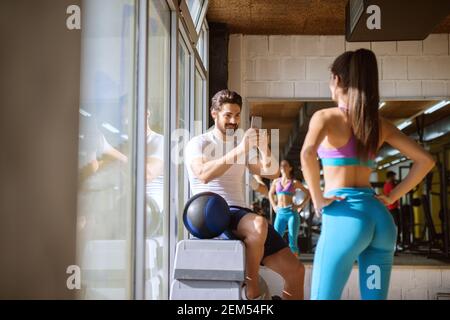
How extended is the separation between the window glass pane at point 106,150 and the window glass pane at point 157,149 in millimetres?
300

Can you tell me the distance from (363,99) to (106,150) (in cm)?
105

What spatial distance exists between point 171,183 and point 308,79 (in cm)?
311

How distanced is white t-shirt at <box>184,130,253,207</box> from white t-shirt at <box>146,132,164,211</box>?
16.0 inches

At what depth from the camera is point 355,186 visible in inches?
66.7

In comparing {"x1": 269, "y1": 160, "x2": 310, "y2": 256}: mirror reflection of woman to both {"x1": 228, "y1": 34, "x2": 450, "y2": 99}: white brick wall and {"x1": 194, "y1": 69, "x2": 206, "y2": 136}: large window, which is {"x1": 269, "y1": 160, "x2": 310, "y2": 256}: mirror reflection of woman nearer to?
{"x1": 228, "y1": 34, "x2": 450, "y2": 99}: white brick wall

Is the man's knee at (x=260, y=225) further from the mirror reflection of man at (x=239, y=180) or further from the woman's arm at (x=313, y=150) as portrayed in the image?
the woman's arm at (x=313, y=150)

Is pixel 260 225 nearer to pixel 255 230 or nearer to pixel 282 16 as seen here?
pixel 255 230

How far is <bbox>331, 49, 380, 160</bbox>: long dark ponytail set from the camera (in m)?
1.68

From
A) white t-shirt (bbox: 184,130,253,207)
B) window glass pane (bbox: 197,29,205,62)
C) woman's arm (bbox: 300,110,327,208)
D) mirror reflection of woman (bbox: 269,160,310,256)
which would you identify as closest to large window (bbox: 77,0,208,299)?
white t-shirt (bbox: 184,130,253,207)

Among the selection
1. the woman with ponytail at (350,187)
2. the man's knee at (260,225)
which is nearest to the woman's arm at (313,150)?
the woman with ponytail at (350,187)

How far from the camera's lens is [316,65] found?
19.9ft

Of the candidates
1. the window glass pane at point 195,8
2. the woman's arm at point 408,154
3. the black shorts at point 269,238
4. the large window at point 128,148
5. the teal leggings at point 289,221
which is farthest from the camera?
the teal leggings at point 289,221

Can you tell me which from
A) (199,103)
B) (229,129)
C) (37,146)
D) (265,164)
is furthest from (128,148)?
(199,103)

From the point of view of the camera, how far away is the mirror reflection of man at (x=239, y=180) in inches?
90.7
